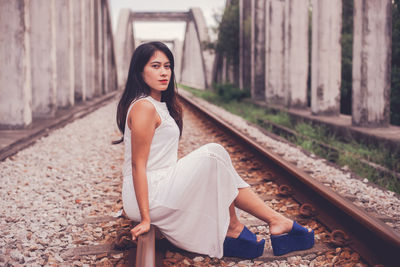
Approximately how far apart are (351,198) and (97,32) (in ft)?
51.0

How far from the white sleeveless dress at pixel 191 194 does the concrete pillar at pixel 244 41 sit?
13805 mm

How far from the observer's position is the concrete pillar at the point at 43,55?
812 centimetres

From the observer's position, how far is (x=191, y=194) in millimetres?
2080

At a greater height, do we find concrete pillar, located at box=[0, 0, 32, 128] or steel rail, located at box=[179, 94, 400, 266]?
concrete pillar, located at box=[0, 0, 32, 128]

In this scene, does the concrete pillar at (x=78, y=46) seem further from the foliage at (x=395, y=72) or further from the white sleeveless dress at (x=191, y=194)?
the white sleeveless dress at (x=191, y=194)

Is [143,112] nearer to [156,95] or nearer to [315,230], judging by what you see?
[156,95]

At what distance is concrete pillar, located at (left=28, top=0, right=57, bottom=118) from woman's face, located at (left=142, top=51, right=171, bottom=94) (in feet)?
21.9

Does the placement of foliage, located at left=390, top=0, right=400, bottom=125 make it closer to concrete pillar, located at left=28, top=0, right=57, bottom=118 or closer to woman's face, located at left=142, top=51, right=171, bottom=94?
concrete pillar, located at left=28, top=0, right=57, bottom=118

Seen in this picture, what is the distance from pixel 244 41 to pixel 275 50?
3985mm

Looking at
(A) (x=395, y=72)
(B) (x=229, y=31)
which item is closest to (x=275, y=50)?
(A) (x=395, y=72)

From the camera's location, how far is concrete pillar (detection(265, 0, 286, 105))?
12.1m

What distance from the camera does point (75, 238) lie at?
2.57m

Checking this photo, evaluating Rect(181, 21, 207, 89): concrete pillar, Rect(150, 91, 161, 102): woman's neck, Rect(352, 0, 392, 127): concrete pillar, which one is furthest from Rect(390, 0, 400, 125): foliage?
Rect(181, 21, 207, 89): concrete pillar

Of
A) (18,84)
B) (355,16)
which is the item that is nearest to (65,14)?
(18,84)
